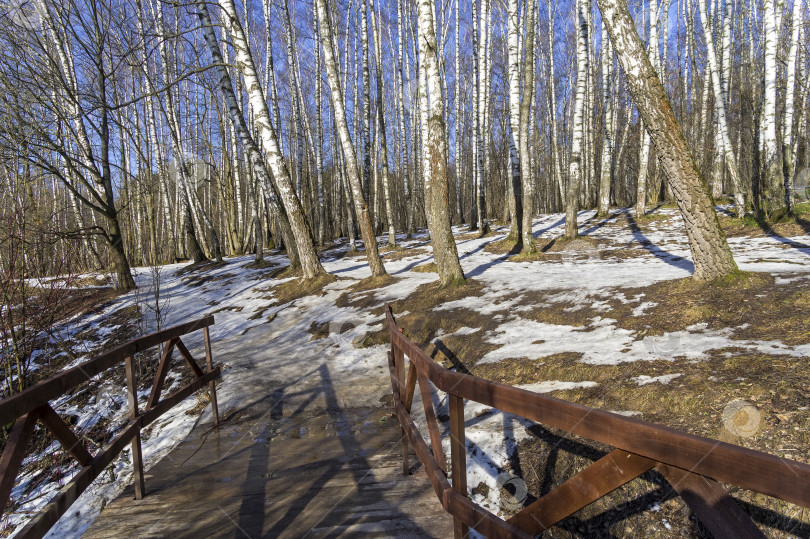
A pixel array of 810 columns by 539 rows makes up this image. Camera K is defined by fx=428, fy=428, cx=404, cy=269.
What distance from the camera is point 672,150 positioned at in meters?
5.65

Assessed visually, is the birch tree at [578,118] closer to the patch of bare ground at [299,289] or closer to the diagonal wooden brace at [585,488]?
the patch of bare ground at [299,289]

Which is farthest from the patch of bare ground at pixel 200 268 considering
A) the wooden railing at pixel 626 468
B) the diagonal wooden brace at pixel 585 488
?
the diagonal wooden brace at pixel 585 488

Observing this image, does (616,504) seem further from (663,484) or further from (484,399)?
(484,399)

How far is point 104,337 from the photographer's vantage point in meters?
10.6

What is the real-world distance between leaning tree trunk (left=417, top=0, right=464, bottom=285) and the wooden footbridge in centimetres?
389

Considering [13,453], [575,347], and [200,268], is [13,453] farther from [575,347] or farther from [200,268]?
[200,268]

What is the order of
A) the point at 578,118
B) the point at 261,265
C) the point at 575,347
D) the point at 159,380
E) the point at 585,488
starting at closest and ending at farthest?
the point at 585,488, the point at 159,380, the point at 575,347, the point at 578,118, the point at 261,265

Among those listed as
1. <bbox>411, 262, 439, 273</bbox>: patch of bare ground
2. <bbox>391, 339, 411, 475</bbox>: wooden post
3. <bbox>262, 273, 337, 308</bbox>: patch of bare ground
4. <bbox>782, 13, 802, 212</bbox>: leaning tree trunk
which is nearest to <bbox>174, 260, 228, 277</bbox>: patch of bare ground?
<bbox>262, 273, 337, 308</bbox>: patch of bare ground

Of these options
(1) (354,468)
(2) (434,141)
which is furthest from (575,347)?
(2) (434,141)

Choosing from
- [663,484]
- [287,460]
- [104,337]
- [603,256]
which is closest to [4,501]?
[287,460]

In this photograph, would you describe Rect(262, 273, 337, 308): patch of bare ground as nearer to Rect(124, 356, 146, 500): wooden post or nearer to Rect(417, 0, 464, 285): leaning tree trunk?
Rect(417, 0, 464, 285): leaning tree trunk

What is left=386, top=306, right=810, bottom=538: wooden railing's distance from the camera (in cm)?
101

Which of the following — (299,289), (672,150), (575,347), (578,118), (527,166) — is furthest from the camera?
(578,118)

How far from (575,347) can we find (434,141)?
4.57 metres
